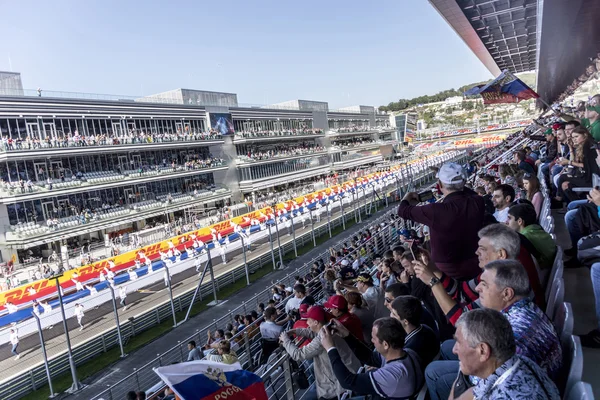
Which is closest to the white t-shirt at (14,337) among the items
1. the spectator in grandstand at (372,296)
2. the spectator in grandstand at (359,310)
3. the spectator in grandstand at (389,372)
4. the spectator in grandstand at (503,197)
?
the spectator in grandstand at (372,296)

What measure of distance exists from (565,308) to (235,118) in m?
41.2

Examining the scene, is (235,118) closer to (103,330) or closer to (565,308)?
(103,330)

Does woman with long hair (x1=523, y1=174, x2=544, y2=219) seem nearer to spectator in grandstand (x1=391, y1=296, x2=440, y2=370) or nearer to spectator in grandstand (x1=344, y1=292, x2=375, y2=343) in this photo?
spectator in grandstand (x1=344, y1=292, x2=375, y2=343)

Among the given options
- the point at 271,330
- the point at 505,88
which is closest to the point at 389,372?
the point at 271,330

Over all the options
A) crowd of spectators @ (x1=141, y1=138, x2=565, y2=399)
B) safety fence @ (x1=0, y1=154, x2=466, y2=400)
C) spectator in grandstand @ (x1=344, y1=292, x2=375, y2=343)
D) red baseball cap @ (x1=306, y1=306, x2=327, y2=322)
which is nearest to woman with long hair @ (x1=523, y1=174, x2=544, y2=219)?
crowd of spectators @ (x1=141, y1=138, x2=565, y2=399)

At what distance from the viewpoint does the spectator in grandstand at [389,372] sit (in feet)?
9.12

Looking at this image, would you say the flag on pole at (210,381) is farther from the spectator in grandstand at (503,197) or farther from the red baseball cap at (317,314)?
the spectator in grandstand at (503,197)

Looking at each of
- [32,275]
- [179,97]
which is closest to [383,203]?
[179,97]

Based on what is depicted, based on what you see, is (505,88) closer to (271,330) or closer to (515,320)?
(271,330)

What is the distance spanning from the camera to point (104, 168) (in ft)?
94.9

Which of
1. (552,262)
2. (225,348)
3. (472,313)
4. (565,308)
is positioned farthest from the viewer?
(225,348)

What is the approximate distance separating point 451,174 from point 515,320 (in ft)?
5.22

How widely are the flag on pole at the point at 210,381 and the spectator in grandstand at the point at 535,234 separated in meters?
2.62

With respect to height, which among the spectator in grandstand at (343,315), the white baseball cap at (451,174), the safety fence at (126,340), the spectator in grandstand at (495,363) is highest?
the white baseball cap at (451,174)
